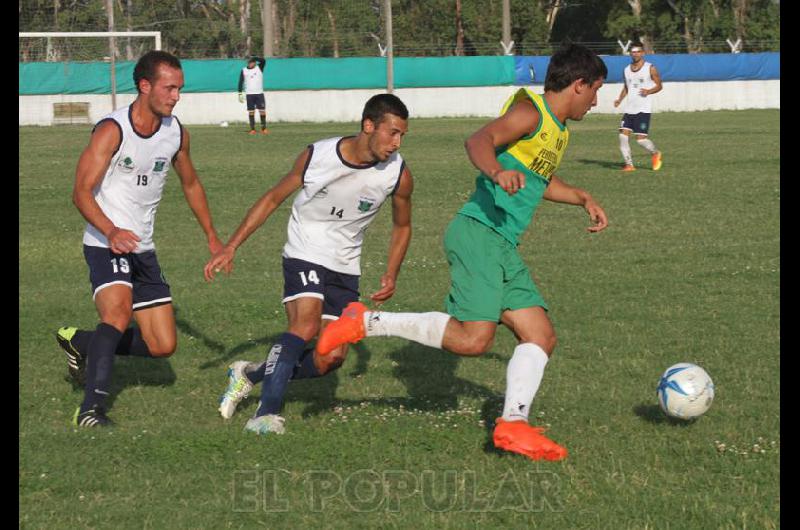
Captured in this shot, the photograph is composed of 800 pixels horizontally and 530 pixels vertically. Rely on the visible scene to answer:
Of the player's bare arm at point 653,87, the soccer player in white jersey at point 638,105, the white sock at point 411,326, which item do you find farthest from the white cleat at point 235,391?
the player's bare arm at point 653,87

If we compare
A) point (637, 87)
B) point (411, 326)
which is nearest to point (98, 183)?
point (411, 326)

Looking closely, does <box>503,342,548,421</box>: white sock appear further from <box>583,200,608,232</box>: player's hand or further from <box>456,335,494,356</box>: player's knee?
<box>583,200,608,232</box>: player's hand

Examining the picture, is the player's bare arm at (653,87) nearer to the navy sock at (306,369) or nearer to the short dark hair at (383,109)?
the short dark hair at (383,109)

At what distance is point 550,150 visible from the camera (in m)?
6.52

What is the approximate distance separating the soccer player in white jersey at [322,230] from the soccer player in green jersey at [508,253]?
0.33 m

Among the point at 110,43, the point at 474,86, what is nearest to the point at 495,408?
the point at 110,43

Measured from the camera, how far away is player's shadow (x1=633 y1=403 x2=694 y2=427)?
673 cm

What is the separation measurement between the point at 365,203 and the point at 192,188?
57.9 inches

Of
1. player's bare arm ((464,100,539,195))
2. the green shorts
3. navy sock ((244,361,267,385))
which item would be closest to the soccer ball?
the green shorts

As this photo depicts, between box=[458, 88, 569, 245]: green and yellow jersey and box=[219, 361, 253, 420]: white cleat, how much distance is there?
1.72 m

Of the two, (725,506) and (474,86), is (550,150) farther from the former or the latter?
(474,86)

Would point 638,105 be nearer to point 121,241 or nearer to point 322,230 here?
point 322,230

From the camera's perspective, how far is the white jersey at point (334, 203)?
694 centimetres
